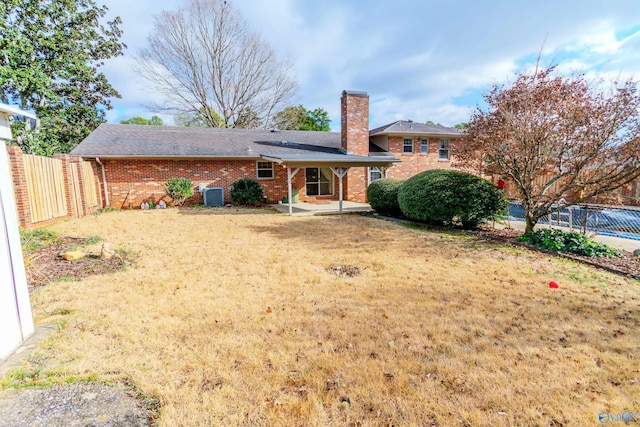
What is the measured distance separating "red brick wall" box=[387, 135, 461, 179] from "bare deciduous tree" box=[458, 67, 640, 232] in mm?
9545

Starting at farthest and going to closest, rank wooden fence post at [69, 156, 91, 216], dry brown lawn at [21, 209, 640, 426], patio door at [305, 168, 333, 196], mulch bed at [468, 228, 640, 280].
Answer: patio door at [305, 168, 333, 196], wooden fence post at [69, 156, 91, 216], mulch bed at [468, 228, 640, 280], dry brown lawn at [21, 209, 640, 426]

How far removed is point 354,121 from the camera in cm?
1608

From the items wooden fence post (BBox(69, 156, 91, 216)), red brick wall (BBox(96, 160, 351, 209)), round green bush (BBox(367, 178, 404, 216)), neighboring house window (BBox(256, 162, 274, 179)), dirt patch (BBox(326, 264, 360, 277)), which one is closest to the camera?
dirt patch (BBox(326, 264, 360, 277))

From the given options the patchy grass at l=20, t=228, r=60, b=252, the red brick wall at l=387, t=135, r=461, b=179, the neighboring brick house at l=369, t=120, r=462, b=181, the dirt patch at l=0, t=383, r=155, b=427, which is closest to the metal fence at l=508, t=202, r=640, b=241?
the red brick wall at l=387, t=135, r=461, b=179

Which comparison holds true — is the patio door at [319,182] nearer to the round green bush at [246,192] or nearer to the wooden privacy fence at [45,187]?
the round green bush at [246,192]

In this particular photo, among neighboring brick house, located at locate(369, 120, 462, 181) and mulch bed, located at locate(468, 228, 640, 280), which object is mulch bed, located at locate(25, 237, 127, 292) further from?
neighboring brick house, located at locate(369, 120, 462, 181)

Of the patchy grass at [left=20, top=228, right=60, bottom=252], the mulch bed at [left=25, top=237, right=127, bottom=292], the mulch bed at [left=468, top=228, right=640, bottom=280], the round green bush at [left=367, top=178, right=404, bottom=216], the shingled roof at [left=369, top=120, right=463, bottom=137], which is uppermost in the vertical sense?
the shingled roof at [left=369, top=120, right=463, bottom=137]

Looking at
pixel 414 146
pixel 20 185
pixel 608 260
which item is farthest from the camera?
pixel 414 146

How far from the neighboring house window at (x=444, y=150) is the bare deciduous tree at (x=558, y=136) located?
10.9 meters

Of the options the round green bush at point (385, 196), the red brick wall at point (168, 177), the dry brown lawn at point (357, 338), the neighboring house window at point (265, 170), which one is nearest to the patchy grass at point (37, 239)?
the dry brown lawn at point (357, 338)

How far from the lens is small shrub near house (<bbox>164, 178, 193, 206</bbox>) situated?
13602 mm

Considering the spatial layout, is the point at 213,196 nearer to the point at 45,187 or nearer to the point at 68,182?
the point at 68,182

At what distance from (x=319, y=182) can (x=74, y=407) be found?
1543 centimetres

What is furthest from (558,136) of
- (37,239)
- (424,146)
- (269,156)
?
(424,146)
